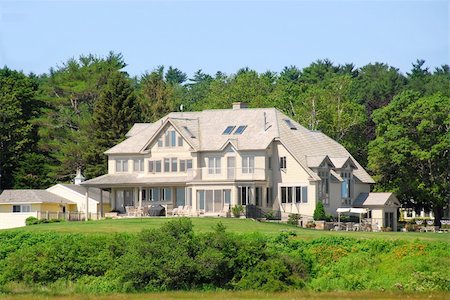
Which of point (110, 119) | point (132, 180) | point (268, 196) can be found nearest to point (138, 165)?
point (132, 180)

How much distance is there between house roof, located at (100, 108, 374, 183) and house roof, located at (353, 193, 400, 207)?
229cm

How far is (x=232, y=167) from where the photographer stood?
257ft

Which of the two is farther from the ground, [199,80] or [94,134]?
[199,80]

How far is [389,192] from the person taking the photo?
81875 millimetres

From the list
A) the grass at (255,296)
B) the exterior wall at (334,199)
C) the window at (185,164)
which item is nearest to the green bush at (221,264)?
the grass at (255,296)

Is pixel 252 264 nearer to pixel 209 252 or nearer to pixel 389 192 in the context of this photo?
pixel 209 252

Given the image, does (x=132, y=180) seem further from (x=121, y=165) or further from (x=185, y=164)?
(x=185, y=164)

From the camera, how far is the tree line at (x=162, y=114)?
267ft

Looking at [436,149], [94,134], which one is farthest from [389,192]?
[94,134]

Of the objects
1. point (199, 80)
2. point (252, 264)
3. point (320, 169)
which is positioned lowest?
point (252, 264)

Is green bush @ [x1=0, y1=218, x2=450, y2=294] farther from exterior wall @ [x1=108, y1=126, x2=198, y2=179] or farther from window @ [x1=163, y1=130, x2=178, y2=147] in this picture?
window @ [x1=163, y1=130, x2=178, y2=147]

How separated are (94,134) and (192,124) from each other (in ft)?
47.9

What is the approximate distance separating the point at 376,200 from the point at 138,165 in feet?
52.4

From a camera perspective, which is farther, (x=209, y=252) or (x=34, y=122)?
(x=34, y=122)
